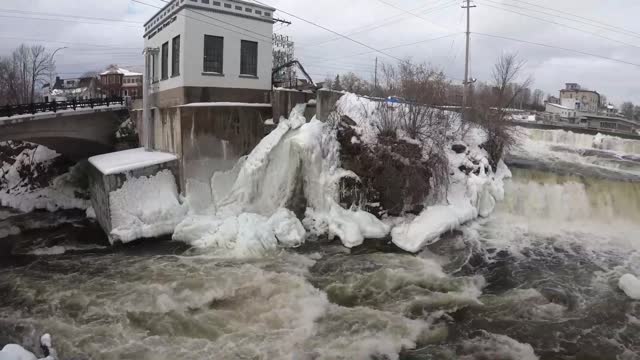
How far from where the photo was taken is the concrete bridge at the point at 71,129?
68.8ft

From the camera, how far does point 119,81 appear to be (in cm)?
8019

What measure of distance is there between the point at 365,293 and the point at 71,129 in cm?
1927

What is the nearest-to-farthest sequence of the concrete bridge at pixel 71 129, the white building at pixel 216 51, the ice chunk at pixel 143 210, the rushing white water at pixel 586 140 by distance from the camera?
the ice chunk at pixel 143 210 → the white building at pixel 216 51 → the concrete bridge at pixel 71 129 → the rushing white water at pixel 586 140

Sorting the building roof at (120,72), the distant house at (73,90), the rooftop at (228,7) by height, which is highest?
the building roof at (120,72)

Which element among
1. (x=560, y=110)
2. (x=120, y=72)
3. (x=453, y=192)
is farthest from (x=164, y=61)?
(x=560, y=110)

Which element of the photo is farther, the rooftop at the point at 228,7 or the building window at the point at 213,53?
the building window at the point at 213,53

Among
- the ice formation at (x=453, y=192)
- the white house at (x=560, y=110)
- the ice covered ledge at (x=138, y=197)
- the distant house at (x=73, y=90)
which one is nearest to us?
the ice formation at (x=453, y=192)

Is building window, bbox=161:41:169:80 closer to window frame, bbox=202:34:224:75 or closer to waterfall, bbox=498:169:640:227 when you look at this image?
window frame, bbox=202:34:224:75

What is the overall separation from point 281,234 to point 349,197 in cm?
311

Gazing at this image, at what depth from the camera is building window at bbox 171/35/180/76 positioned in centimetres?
2050

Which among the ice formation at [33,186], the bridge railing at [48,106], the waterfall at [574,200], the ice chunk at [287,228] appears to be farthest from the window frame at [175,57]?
the waterfall at [574,200]

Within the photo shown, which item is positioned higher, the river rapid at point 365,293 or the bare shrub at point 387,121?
the bare shrub at point 387,121

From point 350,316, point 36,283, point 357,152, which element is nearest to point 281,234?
point 357,152

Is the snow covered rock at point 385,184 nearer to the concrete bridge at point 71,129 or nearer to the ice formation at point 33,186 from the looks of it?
the ice formation at point 33,186
